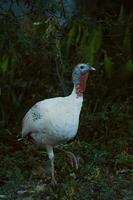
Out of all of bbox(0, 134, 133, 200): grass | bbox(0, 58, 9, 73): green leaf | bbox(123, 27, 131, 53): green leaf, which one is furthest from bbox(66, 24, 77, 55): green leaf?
bbox(0, 134, 133, 200): grass

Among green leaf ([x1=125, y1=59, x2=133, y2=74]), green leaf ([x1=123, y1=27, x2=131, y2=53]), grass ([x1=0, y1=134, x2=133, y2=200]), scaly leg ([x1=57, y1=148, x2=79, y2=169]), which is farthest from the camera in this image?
green leaf ([x1=123, y1=27, x2=131, y2=53])

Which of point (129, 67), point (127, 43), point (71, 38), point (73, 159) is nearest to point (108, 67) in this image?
point (129, 67)

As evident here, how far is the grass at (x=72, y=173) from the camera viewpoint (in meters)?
6.80

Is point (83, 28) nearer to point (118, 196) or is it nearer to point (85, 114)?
point (85, 114)

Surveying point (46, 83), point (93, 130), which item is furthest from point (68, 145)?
point (46, 83)

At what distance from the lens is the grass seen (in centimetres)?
680

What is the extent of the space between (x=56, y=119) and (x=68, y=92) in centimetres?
233

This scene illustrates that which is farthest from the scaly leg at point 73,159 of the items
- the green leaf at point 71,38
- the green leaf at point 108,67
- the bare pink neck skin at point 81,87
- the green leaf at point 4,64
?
the green leaf at point 71,38

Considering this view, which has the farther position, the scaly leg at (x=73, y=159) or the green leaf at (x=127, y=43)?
the green leaf at (x=127, y=43)

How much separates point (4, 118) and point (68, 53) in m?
1.52

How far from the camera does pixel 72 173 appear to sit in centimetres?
744

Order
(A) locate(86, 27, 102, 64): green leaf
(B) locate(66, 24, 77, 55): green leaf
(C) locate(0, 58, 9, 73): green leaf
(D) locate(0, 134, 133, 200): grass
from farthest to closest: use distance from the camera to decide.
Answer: (B) locate(66, 24, 77, 55): green leaf
(A) locate(86, 27, 102, 64): green leaf
(C) locate(0, 58, 9, 73): green leaf
(D) locate(0, 134, 133, 200): grass

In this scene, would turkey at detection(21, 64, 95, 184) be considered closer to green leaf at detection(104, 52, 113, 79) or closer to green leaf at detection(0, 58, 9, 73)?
green leaf at detection(0, 58, 9, 73)

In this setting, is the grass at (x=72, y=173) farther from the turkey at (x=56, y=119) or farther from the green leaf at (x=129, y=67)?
the green leaf at (x=129, y=67)
